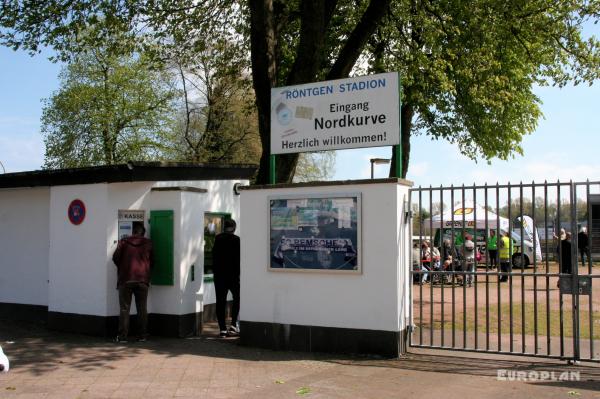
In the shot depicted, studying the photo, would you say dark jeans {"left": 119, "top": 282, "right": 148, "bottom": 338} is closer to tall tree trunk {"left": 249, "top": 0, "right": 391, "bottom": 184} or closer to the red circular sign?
the red circular sign

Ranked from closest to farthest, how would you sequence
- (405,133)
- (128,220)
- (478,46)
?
(128,220) → (478,46) → (405,133)

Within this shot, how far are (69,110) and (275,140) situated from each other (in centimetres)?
2776

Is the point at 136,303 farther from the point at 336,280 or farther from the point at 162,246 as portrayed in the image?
the point at 336,280

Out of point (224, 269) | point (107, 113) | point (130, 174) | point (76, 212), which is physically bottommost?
point (224, 269)

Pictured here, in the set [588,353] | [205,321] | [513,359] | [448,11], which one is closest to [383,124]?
[513,359]

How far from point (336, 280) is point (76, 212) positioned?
15.9 ft

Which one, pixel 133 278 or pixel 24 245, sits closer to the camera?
pixel 133 278

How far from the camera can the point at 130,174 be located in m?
9.91

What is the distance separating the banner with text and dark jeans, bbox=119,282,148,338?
3096mm

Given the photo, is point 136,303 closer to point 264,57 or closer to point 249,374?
point 249,374

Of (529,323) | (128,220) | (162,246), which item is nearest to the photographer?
(162,246)

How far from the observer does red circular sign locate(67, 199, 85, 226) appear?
10391 millimetres

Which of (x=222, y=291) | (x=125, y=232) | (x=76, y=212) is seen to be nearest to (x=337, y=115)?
(x=222, y=291)

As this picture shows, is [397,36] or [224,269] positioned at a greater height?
[397,36]
